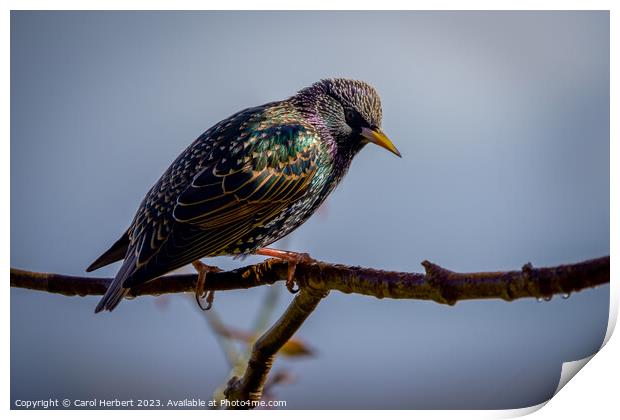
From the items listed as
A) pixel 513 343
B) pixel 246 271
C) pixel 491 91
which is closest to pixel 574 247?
pixel 513 343

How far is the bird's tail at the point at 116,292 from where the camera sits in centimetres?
243

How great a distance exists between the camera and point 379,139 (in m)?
2.71

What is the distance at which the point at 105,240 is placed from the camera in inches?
109

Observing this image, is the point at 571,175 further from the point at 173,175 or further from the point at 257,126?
the point at 173,175

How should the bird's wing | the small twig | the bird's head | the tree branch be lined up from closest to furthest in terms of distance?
the tree branch < the small twig < the bird's wing < the bird's head

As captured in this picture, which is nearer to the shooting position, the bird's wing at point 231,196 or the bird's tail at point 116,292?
the bird's tail at point 116,292

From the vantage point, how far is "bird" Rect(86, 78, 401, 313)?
2580mm

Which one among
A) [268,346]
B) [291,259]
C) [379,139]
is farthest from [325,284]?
[379,139]

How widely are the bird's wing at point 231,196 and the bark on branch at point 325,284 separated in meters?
0.14

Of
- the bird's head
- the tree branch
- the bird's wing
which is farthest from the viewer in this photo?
the bird's head

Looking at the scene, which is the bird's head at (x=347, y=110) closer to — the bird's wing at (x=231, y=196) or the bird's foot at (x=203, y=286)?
the bird's wing at (x=231, y=196)

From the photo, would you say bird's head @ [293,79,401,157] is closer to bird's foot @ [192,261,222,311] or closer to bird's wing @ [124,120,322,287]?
bird's wing @ [124,120,322,287]

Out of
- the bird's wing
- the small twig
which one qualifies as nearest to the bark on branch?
the small twig

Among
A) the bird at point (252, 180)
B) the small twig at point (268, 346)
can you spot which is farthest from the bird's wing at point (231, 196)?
the small twig at point (268, 346)
